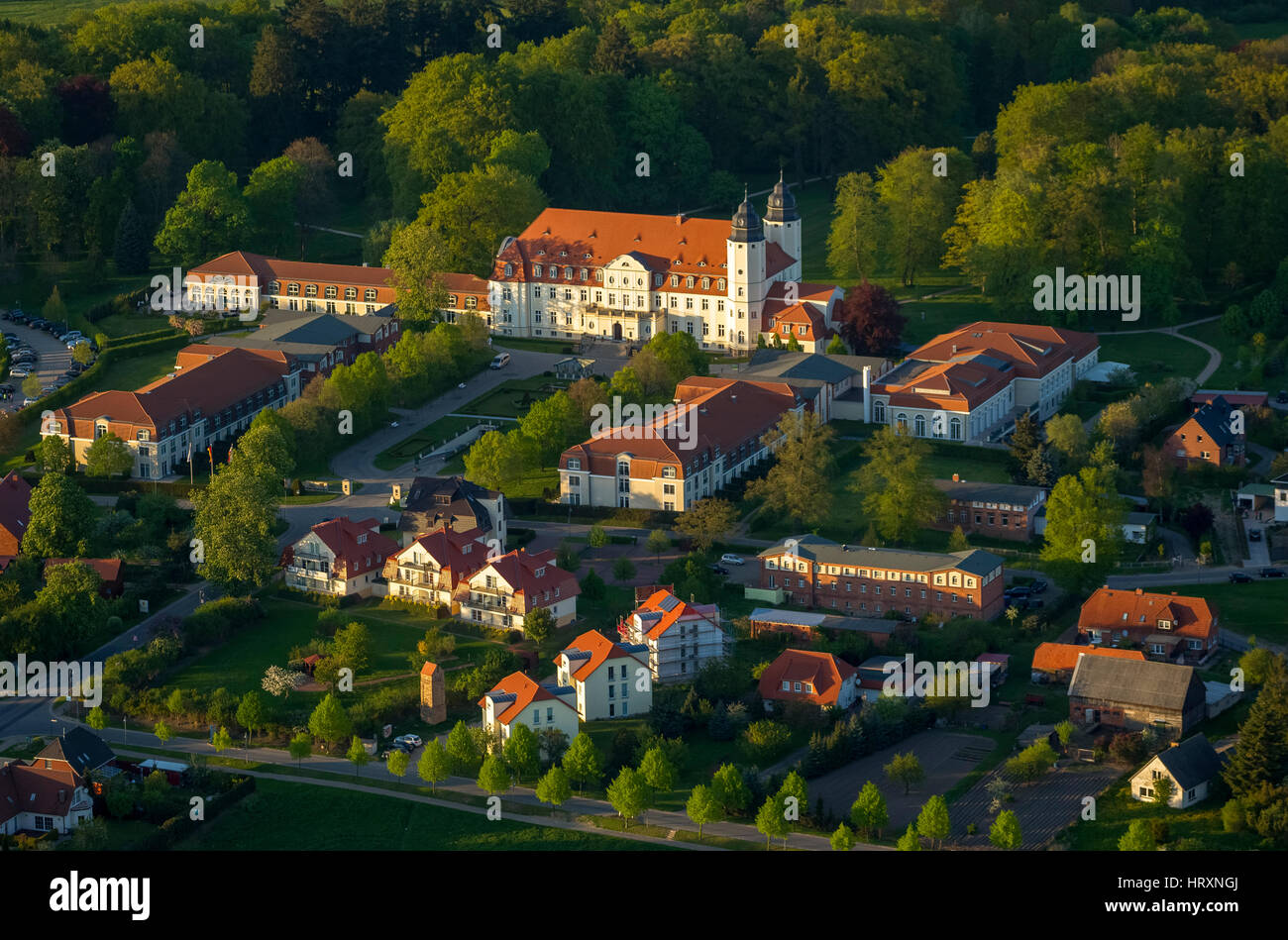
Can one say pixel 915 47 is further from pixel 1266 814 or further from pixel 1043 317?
pixel 1266 814

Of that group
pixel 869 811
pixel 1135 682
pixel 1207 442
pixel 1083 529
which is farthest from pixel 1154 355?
pixel 869 811

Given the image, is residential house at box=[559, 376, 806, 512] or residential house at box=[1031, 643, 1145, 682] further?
residential house at box=[559, 376, 806, 512]

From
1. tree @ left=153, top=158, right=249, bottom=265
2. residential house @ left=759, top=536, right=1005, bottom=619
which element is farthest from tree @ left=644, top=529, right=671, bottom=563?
tree @ left=153, top=158, right=249, bottom=265

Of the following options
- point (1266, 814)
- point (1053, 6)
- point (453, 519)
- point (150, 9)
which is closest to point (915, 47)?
point (1053, 6)

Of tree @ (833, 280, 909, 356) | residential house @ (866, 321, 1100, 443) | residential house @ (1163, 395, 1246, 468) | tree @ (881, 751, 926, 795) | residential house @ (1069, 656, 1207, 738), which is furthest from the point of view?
tree @ (833, 280, 909, 356)

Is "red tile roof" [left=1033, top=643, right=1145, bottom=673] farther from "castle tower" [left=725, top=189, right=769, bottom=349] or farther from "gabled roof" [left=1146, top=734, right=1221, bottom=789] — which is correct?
"castle tower" [left=725, top=189, right=769, bottom=349]

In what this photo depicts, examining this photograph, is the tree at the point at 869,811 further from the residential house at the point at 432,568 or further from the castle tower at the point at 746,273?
the castle tower at the point at 746,273

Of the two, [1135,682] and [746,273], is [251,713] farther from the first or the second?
[746,273]
